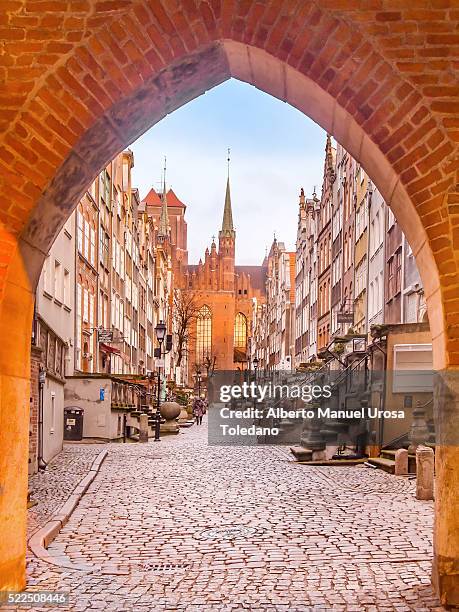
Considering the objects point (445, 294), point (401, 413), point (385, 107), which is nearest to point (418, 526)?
point (445, 294)

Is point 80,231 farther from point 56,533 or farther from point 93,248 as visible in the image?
point 56,533

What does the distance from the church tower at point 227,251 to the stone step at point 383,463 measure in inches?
4723

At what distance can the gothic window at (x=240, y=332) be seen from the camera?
487ft

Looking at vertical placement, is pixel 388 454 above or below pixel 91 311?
below

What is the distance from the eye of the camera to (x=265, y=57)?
7195 millimetres

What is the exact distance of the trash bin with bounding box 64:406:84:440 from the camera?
92.4 feet

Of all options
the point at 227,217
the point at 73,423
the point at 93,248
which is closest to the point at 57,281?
the point at 73,423

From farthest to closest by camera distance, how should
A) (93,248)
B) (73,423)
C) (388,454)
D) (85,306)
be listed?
(93,248) < (85,306) < (73,423) < (388,454)

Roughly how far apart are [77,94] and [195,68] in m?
1.06

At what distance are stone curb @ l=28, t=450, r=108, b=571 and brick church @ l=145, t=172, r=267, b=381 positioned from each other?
114 metres

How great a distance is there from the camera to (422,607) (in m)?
6.80

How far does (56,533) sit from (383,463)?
9986 mm

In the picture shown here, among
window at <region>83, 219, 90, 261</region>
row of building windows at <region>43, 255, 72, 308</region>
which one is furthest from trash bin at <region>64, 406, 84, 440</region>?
window at <region>83, 219, 90, 261</region>

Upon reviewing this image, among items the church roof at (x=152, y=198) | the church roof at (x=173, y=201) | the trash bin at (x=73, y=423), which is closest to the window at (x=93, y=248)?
the trash bin at (x=73, y=423)
